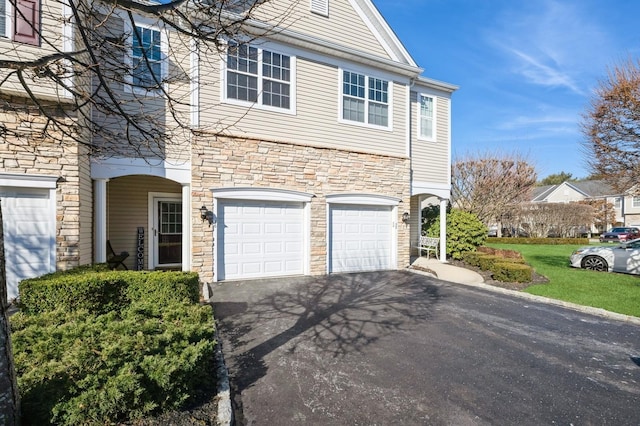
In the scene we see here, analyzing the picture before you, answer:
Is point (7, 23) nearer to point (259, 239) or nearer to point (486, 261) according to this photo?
point (259, 239)

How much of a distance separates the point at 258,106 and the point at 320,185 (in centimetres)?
290

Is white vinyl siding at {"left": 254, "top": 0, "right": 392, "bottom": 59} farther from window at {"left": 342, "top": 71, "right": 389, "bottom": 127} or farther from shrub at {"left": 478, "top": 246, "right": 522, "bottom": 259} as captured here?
shrub at {"left": 478, "top": 246, "right": 522, "bottom": 259}

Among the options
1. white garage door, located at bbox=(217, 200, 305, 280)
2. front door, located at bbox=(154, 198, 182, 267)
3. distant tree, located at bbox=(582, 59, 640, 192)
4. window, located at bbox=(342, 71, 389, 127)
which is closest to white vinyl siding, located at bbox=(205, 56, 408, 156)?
window, located at bbox=(342, 71, 389, 127)

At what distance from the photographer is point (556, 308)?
7.18 m

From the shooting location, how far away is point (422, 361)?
14.5 feet

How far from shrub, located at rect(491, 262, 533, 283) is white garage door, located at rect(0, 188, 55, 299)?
38.1 feet

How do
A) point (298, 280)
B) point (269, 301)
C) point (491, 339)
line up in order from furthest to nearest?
point (298, 280)
point (269, 301)
point (491, 339)

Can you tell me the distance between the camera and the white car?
11094mm

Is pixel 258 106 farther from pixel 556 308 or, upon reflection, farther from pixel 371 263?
pixel 556 308

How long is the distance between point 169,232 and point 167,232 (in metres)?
0.06

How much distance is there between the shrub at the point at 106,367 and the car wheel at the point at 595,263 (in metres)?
14.1

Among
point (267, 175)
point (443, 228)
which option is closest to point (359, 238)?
point (267, 175)

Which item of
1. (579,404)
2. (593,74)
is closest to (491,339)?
(579,404)

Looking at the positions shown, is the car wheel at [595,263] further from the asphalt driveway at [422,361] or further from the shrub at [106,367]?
the shrub at [106,367]
